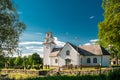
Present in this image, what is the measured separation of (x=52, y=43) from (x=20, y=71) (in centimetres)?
2600

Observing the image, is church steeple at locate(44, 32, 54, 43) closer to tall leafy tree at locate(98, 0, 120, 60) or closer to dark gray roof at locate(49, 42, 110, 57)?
dark gray roof at locate(49, 42, 110, 57)

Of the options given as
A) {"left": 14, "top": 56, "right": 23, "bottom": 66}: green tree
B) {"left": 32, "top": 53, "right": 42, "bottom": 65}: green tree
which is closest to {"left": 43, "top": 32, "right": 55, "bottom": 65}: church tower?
{"left": 32, "top": 53, "right": 42, "bottom": 65}: green tree

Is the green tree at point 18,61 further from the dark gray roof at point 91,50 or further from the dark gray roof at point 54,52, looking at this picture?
the dark gray roof at point 91,50

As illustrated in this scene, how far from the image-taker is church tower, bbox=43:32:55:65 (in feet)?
244

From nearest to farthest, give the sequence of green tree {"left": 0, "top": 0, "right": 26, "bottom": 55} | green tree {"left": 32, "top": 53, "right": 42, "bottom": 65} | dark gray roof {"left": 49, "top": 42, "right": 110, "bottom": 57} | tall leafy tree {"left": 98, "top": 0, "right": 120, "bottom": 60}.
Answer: green tree {"left": 0, "top": 0, "right": 26, "bottom": 55}, tall leafy tree {"left": 98, "top": 0, "right": 120, "bottom": 60}, dark gray roof {"left": 49, "top": 42, "right": 110, "bottom": 57}, green tree {"left": 32, "top": 53, "right": 42, "bottom": 65}

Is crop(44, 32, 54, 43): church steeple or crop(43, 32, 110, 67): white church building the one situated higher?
crop(44, 32, 54, 43): church steeple

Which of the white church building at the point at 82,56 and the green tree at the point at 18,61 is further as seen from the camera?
the green tree at the point at 18,61

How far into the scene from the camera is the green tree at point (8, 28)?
27.1 meters

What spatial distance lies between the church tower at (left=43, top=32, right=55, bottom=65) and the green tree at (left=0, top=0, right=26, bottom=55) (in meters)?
45.4

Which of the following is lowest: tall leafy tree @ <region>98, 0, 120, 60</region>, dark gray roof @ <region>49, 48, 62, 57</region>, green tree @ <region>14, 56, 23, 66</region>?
green tree @ <region>14, 56, 23, 66</region>

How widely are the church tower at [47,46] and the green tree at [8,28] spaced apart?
45447mm

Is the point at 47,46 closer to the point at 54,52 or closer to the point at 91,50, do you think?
the point at 54,52

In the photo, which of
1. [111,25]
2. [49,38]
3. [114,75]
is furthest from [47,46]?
[114,75]

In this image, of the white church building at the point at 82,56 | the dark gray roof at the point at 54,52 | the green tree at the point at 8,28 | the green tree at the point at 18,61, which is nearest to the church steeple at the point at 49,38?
the dark gray roof at the point at 54,52
